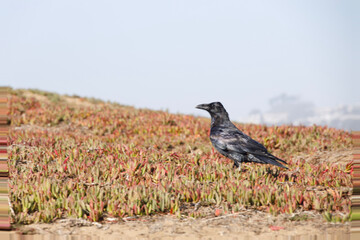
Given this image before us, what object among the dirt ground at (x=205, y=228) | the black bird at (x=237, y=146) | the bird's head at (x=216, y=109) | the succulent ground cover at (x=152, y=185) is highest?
the bird's head at (x=216, y=109)

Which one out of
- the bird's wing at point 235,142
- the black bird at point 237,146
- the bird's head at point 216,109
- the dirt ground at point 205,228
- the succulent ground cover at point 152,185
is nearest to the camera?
the dirt ground at point 205,228

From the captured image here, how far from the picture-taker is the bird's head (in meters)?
8.23

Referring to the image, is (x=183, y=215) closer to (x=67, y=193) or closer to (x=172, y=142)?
(x=67, y=193)

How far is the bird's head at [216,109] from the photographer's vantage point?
8227 mm

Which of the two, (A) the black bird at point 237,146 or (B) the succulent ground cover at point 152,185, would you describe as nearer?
(B) the succulent ground cover at point 152,185

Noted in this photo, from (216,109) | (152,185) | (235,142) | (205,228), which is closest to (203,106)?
(216,109)

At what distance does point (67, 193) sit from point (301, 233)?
3.91 meters

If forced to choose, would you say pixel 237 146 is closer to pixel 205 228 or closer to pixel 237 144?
pixel 237 144

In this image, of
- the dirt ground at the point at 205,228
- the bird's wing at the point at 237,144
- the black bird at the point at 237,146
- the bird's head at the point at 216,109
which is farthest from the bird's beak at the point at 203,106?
the dirt ground at the point at 205,228

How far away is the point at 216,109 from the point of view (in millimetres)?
8234

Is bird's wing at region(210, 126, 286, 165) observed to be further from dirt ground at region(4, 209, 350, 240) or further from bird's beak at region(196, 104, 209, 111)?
dirt ground at region(4, 209, 350, 240)

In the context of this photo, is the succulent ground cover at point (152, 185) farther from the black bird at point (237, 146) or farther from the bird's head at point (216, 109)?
the bird's head at point (216, 109)

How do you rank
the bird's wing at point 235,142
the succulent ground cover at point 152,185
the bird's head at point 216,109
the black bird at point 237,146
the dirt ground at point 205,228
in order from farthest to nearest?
the bird's head at point 216,109 → the bird's wing at point 235,142 → the black bird at point 237,146 → the succulent ground cover at point 152,185 → the dirt ground at point 205,228

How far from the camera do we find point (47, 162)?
8.46 metres
